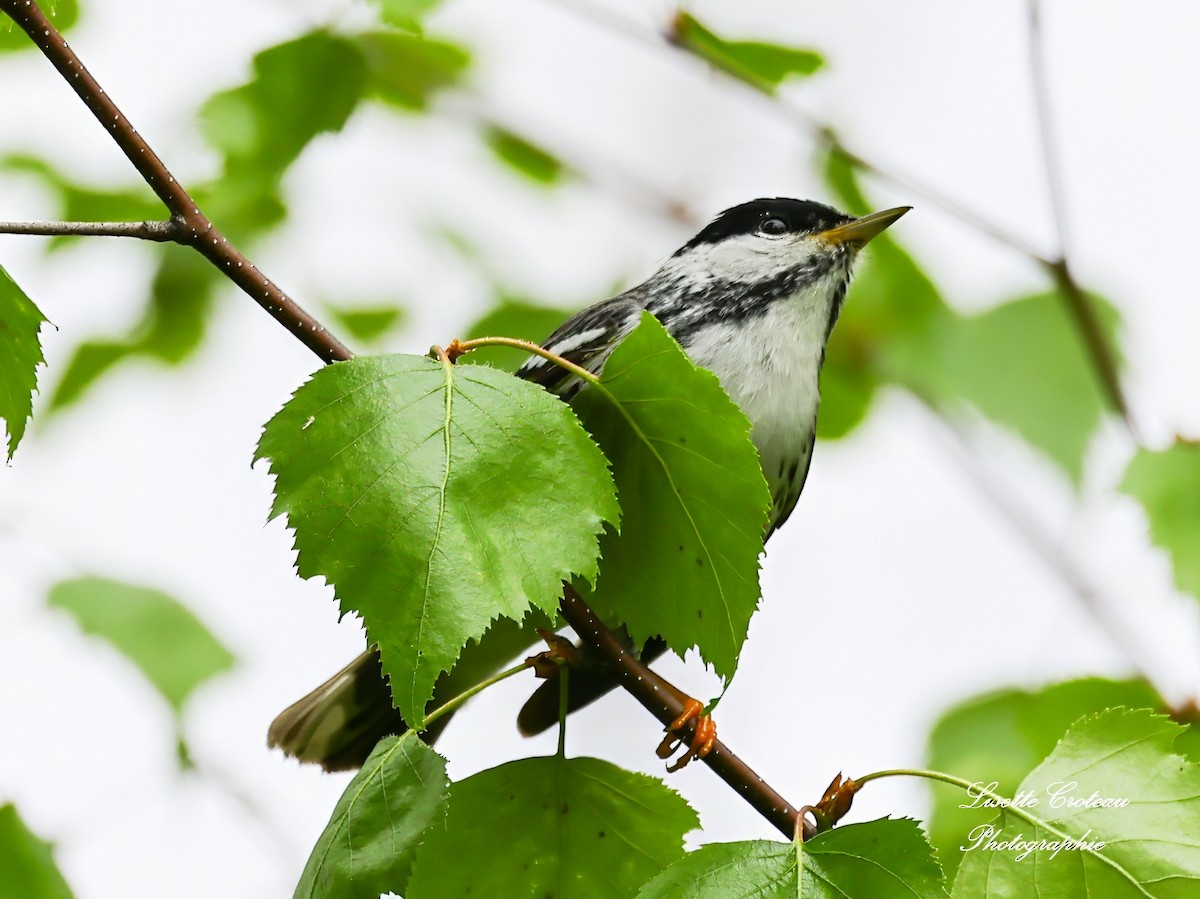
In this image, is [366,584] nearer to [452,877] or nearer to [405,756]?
[405,756]

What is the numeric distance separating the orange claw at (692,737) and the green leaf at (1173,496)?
1.15 meters

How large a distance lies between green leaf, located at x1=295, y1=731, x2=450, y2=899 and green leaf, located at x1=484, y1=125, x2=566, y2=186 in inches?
101

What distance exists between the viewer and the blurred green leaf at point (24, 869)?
7.59ft

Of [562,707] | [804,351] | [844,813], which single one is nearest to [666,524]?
[562,707]

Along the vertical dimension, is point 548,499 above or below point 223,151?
below

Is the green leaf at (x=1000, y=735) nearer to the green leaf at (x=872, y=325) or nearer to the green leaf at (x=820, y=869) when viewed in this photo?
the green leaf at (x=820, y=869)

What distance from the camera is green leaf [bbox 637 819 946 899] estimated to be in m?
1.67

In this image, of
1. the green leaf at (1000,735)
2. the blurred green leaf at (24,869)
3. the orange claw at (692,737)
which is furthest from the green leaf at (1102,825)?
the blurred green leaf at (24,869)

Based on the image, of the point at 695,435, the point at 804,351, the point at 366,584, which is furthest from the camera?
the point at 804,351

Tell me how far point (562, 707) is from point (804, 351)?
4.30ft

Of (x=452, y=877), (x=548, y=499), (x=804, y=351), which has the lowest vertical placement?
(x=452, y=877)

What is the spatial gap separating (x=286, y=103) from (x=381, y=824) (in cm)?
161

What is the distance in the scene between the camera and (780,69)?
9.38 ft

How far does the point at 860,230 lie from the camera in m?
3.29
